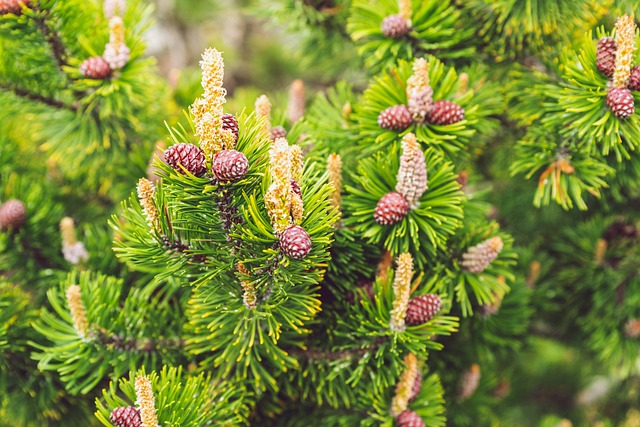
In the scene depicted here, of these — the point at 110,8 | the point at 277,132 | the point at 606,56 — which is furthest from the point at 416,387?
the point at 110,8

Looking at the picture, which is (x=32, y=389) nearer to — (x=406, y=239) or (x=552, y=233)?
(x=406, y=239)

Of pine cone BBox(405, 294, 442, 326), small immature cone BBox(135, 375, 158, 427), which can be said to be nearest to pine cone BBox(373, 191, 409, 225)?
pine cone BBox(405, 294, 442, 326)

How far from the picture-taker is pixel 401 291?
664mm

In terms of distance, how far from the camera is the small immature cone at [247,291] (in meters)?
0.62

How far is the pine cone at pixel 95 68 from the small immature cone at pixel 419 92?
1.43 feet

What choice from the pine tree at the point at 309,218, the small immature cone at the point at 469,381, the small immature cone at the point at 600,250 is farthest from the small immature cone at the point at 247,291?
the small immature cone at the point at 600,250

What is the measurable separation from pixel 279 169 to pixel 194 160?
90 millimetres

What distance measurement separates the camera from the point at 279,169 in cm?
54

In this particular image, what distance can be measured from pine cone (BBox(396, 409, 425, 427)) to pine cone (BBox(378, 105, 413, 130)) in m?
0.37

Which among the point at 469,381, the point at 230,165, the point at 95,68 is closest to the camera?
the point at 230,165

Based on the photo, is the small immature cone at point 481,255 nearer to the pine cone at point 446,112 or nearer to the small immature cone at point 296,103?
the pine cone at point 446,112

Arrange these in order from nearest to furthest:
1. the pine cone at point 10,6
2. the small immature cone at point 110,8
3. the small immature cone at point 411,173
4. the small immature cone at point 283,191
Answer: the small immature cone at point 283,191 → the small immature cone at point 411,173 → the pine cone at point 10,6 → the small immature cone at point 110,8

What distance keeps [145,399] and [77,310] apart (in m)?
0.18

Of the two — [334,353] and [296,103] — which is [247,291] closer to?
[334,353]
